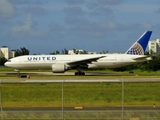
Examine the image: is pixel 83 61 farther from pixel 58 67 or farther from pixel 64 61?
pixel 58 67

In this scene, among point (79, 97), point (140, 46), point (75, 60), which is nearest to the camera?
point (79, 97)

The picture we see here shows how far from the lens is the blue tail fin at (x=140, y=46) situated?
6113 cm

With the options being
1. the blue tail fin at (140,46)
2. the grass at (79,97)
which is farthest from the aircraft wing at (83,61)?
the grass at (79,97)

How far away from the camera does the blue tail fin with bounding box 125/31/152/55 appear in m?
61.1

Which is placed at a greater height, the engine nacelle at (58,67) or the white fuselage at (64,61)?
the white fuselage at (64,61)

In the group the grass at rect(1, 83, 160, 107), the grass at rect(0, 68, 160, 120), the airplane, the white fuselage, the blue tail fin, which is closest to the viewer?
the grass at rect(0, 68, 160, 120)

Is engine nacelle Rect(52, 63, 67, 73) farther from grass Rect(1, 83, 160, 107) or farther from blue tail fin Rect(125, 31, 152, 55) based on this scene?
grass Rect(1, 83, 160, 107)

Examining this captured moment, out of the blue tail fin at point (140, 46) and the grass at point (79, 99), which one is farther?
the blue tail fin at point (140, 46)

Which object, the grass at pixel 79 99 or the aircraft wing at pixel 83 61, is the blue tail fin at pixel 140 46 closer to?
the aircraft wing at pixel 83 61

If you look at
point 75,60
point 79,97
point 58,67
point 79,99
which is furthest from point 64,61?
point 79,99

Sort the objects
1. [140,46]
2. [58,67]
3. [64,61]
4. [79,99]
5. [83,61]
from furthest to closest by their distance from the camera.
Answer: [140,46] → [64,61] → [83,61] → [58,67] → [79,99]

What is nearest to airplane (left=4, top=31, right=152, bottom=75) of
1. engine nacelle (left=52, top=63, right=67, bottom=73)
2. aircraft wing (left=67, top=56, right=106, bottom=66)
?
aircraft wing (left=67, top=56, right=106, bottom=66)

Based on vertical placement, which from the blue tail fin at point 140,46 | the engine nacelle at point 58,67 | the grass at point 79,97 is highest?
the blue tail fin at point 140,46

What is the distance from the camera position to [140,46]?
6156 centimetres
